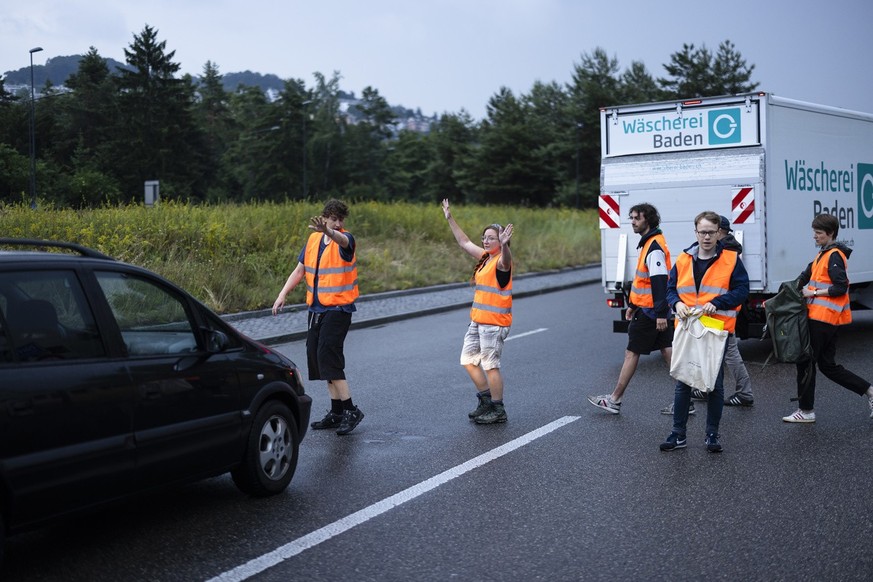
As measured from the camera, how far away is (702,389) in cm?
670

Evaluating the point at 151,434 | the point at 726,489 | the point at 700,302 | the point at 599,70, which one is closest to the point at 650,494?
the point at 726,489

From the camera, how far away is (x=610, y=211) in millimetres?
11867

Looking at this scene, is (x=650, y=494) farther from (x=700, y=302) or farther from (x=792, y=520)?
(x=700, y=302)

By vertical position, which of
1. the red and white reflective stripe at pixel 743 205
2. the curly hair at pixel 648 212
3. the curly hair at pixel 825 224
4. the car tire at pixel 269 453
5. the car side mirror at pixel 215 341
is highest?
the red and white reflective stripe at pixel 743 205

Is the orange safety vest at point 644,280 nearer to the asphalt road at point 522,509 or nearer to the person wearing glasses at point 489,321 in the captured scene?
the asphalt road at point 522,509

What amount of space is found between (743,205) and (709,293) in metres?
4.51

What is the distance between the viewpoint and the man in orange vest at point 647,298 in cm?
798

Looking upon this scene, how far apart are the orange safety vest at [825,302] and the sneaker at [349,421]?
12.1 ft

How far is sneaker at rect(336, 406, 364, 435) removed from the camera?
7617 millimetres

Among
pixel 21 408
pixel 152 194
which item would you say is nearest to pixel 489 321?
pixel 21 408

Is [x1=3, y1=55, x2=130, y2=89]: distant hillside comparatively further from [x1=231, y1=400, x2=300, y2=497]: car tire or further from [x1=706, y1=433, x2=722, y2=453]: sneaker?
[x1=706, y1=433, x2=722, y2=453]: sneaker

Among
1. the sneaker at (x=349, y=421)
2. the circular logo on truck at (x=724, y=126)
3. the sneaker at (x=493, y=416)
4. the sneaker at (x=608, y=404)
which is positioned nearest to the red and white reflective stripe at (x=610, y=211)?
the circular logo on truck at (x=724, y=126)

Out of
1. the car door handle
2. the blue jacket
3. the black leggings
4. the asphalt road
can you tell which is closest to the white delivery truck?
the asphalt road

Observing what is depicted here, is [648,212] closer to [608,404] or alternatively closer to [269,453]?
[608,404]
